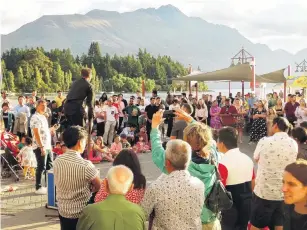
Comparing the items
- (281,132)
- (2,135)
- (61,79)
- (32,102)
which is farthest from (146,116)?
(61,79)

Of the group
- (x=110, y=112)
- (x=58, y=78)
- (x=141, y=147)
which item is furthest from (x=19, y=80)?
(x=141, y=147)

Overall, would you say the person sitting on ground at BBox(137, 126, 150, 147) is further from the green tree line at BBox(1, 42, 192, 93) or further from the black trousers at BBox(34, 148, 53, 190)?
the green tree line at BBox(1, 42, 192, 93)

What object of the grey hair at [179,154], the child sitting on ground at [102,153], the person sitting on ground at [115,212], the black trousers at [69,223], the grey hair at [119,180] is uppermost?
the grey hair at [179,154]

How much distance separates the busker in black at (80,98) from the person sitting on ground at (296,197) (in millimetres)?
4155

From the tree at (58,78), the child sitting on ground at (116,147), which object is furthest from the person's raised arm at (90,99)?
the tree at (58,78)

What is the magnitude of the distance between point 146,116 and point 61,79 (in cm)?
7535

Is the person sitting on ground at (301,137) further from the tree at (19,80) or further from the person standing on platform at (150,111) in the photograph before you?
the tree at (19,80)

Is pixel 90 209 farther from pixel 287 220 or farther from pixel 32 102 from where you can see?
pixel 32 102

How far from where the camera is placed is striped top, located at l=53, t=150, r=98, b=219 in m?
4.12

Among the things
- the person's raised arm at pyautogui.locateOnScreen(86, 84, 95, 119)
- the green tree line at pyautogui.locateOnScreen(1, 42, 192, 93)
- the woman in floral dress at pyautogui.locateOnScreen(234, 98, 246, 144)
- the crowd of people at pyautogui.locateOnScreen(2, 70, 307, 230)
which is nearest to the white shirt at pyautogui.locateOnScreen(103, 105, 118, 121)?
the woman in floral dress at pyautogui.locateOnScreen(234, 98, 246, 144)

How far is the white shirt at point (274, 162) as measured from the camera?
4820 mm

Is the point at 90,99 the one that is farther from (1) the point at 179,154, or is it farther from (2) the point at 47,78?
(2) the point at 47,78

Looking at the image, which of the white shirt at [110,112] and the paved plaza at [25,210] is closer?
the paved plaza at [25,210]

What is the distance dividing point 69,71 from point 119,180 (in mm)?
95372
